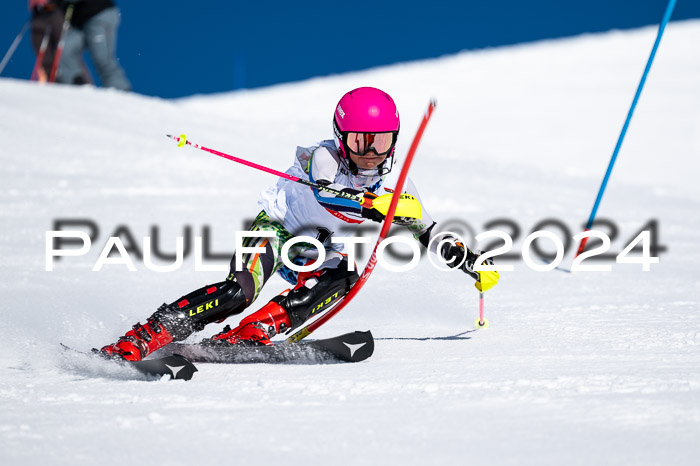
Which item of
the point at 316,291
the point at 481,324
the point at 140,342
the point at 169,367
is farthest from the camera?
the point at 481,324

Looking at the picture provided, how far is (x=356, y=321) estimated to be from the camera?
4559mm

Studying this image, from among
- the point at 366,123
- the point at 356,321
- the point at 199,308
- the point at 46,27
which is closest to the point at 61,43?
the point at 46,27

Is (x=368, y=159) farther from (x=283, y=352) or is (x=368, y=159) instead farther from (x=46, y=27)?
(x=46, y=27)

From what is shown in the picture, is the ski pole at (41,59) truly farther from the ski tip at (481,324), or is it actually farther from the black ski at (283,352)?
the black ski at (283,352)

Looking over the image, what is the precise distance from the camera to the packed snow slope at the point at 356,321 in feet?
7.70

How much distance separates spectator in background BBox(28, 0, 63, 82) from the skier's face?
8.03 meters

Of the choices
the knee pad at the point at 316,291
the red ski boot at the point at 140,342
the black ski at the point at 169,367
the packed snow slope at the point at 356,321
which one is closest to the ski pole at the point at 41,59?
the packed snow slope at the point at 356,321

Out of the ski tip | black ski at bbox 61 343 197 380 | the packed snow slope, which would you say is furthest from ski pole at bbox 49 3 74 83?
black ski at bbox 61 343 197 380

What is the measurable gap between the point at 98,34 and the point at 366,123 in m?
7.44

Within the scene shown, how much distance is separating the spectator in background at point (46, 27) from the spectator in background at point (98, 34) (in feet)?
0.57

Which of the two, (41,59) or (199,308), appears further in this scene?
(41,59)

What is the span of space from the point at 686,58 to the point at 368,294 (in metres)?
15.6

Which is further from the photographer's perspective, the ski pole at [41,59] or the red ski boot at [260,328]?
the ski pole at [41,59]

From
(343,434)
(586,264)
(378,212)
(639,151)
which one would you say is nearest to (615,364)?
(378,212)
